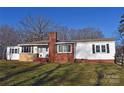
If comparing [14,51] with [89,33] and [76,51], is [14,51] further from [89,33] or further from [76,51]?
[89,33]

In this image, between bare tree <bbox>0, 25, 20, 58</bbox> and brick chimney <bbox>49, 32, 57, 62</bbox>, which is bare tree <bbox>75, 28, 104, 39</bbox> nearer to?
bare tree <bbox>0, 25, 20, 58</bbox>

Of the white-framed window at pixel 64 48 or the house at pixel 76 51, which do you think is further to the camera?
the white-framed window at pixel 64 48

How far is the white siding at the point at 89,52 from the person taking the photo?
31922mm

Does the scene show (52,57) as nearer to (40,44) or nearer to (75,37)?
(40,44)

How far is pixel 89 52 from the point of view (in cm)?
3300

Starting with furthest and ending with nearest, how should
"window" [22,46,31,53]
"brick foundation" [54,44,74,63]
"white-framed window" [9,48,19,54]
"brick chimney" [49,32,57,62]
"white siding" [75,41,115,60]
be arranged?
"white-framed window" [9,48,19,54]
"window" [22,46,31,53]
"brick chimney" [49,32,57,62]
"brick foundation" [54,44,74,63]
"white siding" [75,41,115,60]

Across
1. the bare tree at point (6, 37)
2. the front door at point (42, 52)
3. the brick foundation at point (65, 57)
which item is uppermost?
the bare tree at point (6, 37)

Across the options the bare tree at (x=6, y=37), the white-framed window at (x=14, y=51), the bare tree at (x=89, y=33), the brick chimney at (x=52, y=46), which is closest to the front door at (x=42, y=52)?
the brick chimney at (x=52, y=46)

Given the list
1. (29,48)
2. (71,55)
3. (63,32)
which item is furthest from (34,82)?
(63,32)

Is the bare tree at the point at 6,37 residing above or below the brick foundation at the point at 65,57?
above

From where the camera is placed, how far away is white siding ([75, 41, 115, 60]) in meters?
31.9

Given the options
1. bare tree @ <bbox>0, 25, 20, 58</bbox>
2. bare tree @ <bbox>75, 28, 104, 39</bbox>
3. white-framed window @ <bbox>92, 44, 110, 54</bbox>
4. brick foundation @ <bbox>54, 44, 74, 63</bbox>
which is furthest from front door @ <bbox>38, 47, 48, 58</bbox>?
bare tree @ <bbox>75, 28, 104, 39</bbox>

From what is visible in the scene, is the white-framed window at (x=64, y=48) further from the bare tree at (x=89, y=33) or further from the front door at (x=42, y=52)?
the bare tree at (x=89, y=33)
